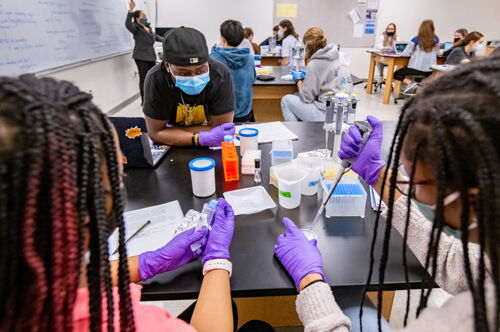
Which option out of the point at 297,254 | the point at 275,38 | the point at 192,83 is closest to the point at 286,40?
the point at 275,38

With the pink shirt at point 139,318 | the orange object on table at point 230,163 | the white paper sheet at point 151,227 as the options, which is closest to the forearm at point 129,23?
the orange object on table at point 230,163

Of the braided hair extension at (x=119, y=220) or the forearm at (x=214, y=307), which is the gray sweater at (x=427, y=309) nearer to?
the forearm at (x=214, y=307)

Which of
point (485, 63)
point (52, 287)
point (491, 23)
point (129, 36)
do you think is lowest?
point (52, 287)

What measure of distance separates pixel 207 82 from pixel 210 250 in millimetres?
1122

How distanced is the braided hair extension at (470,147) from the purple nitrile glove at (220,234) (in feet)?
1.73

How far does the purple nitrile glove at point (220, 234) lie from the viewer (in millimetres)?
823

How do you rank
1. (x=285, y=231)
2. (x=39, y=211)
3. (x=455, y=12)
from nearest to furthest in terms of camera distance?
1. (x=39, y=211)
2. (x=285, y=231)
3. (x=455, y=12)

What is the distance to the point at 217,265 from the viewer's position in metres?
0.79

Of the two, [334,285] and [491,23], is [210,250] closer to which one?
[334,285]

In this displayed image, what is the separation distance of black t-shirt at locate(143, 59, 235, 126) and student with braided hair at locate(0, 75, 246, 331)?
122 cm

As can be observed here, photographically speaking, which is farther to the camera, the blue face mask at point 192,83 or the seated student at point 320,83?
the seated student at point 320,83

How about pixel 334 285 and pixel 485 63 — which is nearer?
pixel 485 63

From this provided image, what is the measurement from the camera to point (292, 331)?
→ 56.6 inches

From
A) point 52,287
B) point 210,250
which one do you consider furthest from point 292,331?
point 52,287
